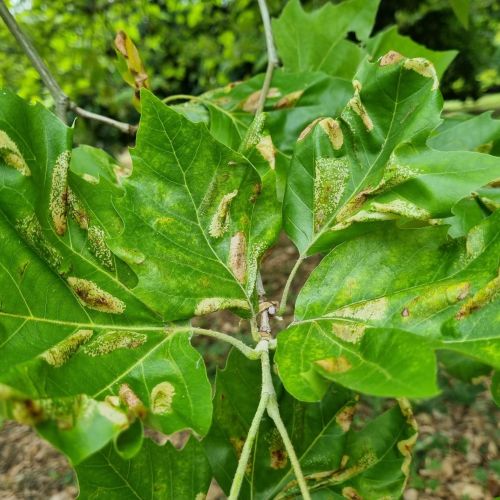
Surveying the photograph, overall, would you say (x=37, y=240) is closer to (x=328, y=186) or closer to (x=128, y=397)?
(x=128, y=397)

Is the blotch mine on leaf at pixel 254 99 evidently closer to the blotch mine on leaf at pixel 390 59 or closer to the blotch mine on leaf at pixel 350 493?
the blotch mine on leaf at pixel 390 59

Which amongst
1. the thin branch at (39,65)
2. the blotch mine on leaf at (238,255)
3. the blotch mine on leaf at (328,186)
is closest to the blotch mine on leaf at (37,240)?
the blotch mine on leaf at (238,255)

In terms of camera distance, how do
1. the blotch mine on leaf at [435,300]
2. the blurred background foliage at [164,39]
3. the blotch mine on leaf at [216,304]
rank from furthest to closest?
the blurred background foliage at [164,39] < the blotch mine on leaf at [216,304] < the blotch mine on leaf at [435,300]

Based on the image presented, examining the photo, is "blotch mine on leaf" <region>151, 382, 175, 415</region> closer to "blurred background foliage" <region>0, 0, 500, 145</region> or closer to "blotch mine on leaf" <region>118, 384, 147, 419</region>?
"blotch mine on leaf" <region>118, 384, 147, 419</region>

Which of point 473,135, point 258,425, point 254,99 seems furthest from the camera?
point 254,99

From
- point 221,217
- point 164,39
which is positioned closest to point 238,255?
point 221,217

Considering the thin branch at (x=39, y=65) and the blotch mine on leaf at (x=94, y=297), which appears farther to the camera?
the thin branch at (x=39, y=65)
